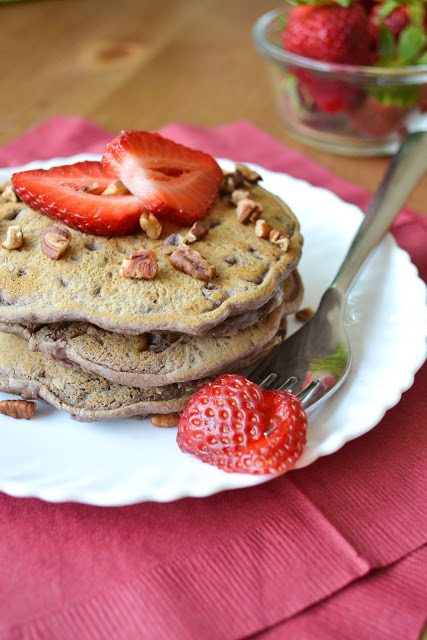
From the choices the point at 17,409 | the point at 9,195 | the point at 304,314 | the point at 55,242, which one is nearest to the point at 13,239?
Answer: the point at 55,242

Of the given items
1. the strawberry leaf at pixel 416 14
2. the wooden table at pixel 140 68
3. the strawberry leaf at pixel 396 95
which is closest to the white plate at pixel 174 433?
the wooden table at pixel 140 68

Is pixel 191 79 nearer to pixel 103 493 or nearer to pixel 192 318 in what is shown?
pixel 192 318

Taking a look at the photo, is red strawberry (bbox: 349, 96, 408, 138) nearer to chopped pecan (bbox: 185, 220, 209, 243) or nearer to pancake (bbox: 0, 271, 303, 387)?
chopped pecan (bbox: 185, 220, 209, 243)

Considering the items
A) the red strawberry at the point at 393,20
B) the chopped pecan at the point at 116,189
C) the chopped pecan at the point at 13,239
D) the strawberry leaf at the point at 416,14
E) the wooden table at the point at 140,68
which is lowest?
the wooden table at the point at 140,68

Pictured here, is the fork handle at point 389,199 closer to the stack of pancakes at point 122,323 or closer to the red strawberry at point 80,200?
the stack of pancakes at point 122,323

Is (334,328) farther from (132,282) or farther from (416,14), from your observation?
(416,14)

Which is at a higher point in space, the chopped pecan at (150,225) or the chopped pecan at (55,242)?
the chopped pecan at (150,225)

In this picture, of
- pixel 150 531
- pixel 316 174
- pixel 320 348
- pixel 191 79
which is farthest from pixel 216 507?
pixel 191 79

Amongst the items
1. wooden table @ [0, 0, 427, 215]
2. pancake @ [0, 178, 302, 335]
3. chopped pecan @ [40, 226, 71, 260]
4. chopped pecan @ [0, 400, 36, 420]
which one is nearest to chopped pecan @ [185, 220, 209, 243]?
pancake @ [0, 178, 302, 335]
